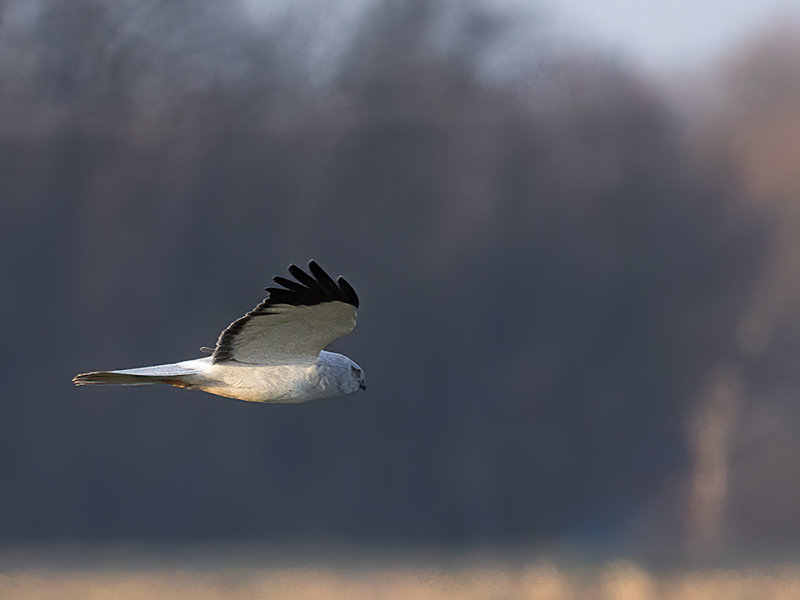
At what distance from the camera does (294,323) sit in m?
18.5

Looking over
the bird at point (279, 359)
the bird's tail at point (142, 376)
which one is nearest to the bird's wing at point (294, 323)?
the bird at point (279, 359)

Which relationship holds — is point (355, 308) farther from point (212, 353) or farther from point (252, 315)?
point (212, 353)

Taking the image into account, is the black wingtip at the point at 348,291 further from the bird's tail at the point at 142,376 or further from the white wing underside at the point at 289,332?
the bird's tail at the point at 142,376

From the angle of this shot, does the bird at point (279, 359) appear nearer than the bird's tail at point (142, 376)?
Yes

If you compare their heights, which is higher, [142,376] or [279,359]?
[279,359]

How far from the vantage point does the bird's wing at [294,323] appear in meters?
17.6

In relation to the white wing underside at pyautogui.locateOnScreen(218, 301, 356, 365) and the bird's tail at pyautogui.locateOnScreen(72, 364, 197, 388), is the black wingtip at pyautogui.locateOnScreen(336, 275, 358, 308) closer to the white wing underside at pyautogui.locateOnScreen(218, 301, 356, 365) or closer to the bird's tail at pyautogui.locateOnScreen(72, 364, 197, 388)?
the white wing underside at pyautogui.locateOnScreen(218, 301, 356, 365)

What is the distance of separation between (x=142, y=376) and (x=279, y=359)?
89.7 inches

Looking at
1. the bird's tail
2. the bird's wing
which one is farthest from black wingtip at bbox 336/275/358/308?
the bird's tail

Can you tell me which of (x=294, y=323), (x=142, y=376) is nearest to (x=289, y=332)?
(x=294, y=323)

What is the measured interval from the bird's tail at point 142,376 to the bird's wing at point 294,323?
600 millimetres

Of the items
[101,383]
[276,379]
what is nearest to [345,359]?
[276,379]

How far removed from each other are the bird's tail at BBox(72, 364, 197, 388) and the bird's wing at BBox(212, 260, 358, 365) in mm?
600

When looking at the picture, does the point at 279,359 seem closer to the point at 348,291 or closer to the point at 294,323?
the point at 294,323
